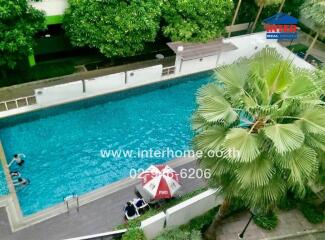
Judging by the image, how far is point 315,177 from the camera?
30.8ft

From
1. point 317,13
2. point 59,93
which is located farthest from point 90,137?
point 317,13

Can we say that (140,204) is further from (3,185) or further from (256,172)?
(256,172)

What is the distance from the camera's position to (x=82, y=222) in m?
15.2

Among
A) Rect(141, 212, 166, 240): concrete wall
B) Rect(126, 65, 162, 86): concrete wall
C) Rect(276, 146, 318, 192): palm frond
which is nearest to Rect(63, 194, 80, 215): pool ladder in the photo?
Rect(141, 212, 166, 240): concrete wall

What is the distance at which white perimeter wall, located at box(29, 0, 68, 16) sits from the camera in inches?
795

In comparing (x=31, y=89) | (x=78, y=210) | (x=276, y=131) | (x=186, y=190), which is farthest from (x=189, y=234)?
(x=31, y=89)

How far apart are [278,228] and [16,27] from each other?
16.3 metres

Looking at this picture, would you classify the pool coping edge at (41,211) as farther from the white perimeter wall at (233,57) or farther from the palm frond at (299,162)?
the palm frond at (299,162)

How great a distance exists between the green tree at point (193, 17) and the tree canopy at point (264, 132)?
13.2 meters

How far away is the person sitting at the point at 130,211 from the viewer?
15.2 metres

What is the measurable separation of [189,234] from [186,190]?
13.4ft

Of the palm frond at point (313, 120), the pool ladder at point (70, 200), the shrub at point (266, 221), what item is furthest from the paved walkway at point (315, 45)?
the palm frond at point (313, 120)

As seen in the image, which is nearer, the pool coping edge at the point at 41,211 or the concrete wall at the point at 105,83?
the pool coping edge at the point at 41,211

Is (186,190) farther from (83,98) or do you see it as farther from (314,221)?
(83,98)
